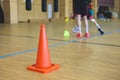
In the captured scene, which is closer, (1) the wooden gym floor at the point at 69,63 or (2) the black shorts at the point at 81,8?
(1) the wooden gym floor at the point at 69,63

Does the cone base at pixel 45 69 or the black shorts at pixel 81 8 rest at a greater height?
the black shorts at pixel 81 8

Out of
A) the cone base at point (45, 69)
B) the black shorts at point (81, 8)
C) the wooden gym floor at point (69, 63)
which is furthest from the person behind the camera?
the black shorts at point (81, 8)

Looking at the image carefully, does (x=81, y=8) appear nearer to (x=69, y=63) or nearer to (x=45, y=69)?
(x=69, y=63)

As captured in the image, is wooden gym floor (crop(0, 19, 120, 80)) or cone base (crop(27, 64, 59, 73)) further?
cone base (crop(27, 64, 59, 73))

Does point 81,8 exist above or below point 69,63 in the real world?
above

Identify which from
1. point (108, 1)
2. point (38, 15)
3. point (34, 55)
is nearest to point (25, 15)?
point (38, 15)

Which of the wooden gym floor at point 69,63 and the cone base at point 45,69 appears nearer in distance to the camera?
the wooden gym floor at point 69,63

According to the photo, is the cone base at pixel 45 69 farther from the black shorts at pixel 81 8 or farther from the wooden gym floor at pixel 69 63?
the black shorts at pixel 81 8

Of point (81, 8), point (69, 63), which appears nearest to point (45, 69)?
point (69, 63)

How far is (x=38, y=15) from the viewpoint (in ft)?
34.5

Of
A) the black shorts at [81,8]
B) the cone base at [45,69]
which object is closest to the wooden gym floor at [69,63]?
the cone base at [45,69]

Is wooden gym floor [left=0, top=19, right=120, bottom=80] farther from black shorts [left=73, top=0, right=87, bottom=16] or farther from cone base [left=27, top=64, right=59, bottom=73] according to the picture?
black shorts [left=73, top=0, right=87, bottom=16]

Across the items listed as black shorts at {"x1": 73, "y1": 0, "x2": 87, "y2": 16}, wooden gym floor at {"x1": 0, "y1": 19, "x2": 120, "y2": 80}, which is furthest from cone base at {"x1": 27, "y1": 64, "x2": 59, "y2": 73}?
black shorts at {"x1": 73, "y1": 0, "x2": 87, "y2": 16}

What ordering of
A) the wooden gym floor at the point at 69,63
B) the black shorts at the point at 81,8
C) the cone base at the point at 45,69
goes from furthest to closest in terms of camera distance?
the black shorts at the point at 81,8 → the cone base at the point at 45,69 → the wooden gym floor at the point at 69,63
